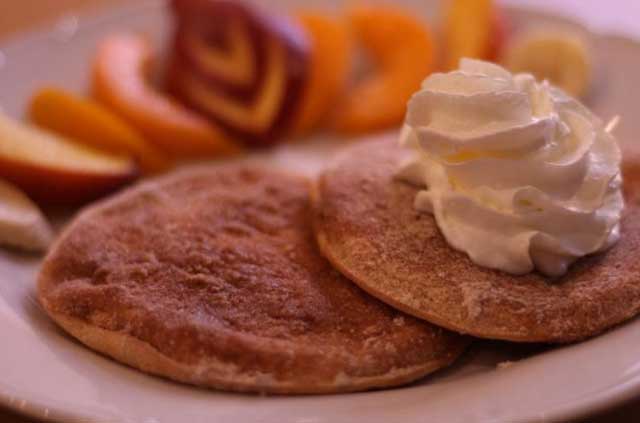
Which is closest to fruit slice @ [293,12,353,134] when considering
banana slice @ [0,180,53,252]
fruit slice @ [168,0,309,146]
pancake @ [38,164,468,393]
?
fruit slice @ [168,0,309,146]

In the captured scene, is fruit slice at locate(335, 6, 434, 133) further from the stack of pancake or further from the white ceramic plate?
the white ceramic plate

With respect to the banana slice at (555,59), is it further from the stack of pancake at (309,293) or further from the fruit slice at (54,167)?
the fruit slice at (54,167)

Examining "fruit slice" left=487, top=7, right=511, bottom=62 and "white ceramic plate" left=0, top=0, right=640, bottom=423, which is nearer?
"white ceramic plate" left=0, top=0, right=640, bottom=423

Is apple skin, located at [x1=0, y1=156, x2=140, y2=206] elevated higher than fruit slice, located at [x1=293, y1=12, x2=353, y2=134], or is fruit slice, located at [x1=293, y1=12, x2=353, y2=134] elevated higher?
fruit slice, located at [x1=293, y1=12, x2=353, y2=134]

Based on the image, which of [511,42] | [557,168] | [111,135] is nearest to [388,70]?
[511,42]

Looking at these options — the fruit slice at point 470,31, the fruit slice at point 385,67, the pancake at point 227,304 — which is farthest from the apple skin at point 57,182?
the fruit slice at point 470,31

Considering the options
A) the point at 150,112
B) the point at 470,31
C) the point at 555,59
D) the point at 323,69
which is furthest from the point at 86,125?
the point at 555,59
